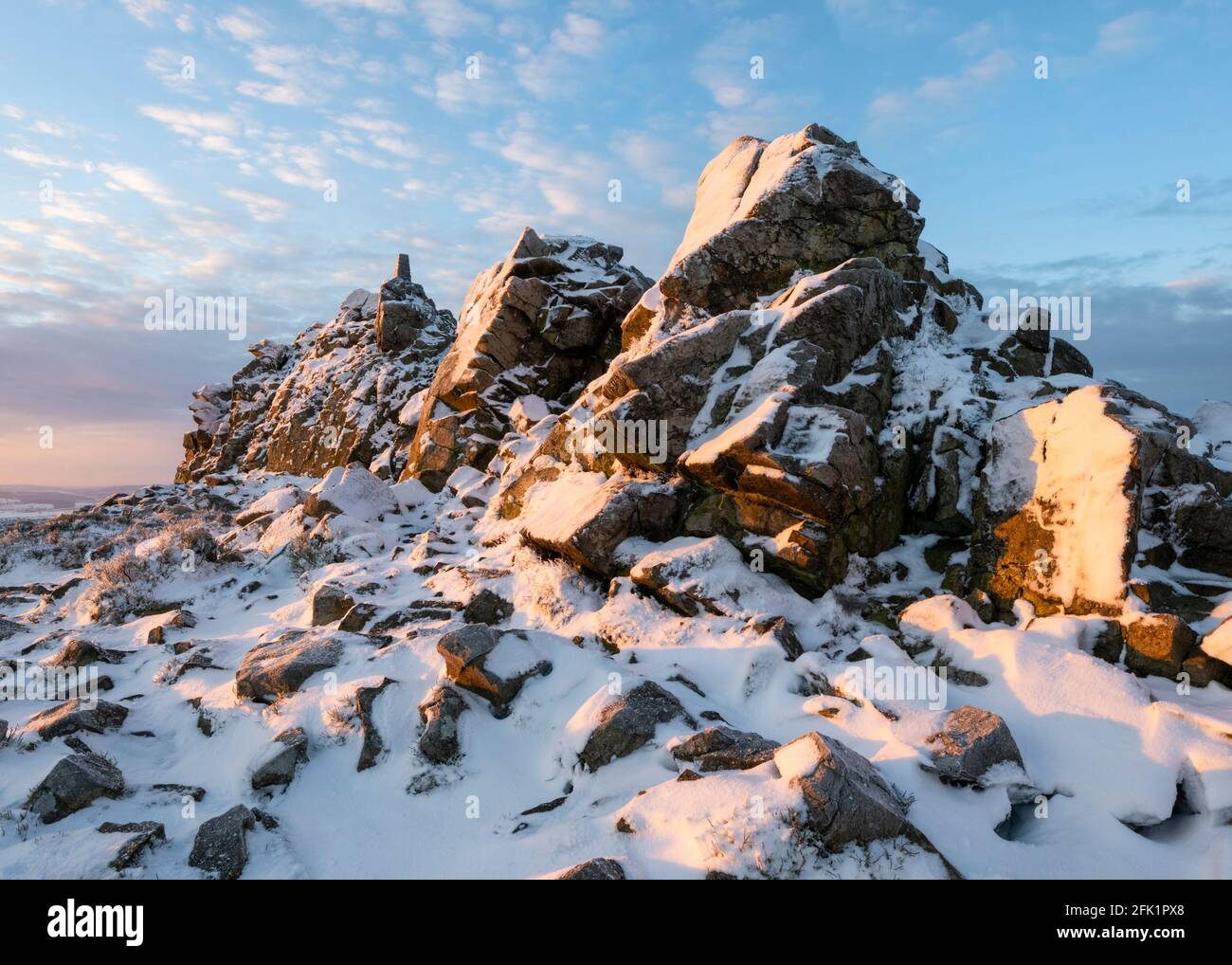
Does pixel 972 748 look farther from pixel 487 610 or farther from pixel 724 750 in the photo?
pixel 487 610

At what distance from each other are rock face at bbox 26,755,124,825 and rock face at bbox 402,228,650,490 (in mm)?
18185

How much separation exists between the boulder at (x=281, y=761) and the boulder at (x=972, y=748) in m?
8.79

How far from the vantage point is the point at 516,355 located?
92.7ft

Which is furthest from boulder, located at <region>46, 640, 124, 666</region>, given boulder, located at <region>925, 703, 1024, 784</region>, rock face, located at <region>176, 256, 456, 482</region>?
rock face, located at <region>176, 256, 456, 482</region>

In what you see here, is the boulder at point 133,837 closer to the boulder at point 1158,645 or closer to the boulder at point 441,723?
the boulder at point 441,723

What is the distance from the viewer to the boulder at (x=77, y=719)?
31.4ft

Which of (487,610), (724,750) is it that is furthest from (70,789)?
(724,750)

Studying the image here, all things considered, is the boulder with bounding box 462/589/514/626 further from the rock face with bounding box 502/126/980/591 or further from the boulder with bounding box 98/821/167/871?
the boulder with bounding box 98/821/167/871

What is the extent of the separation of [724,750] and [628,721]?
146cm

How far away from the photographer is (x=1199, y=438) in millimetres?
12953

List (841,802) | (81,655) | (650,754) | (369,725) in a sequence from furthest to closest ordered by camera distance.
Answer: (81,655) < (369,725) < (650,754) < (841,802)

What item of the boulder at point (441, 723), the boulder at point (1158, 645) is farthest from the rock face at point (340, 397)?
the boulder at point (1158, 645)
